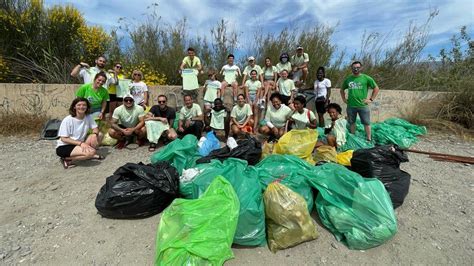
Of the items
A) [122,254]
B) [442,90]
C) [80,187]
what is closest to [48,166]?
[80,187]

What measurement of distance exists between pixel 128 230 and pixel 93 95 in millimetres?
3333

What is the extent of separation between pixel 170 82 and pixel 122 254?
6.33 meters

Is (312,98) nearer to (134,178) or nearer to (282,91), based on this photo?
(282,91)

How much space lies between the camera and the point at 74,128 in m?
4.30

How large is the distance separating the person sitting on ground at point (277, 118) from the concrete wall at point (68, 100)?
1.69 metres

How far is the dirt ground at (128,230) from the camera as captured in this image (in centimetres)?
238

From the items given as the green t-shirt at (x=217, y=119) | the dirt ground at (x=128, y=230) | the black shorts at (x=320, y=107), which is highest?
the black shorts at (x=320, y=107)

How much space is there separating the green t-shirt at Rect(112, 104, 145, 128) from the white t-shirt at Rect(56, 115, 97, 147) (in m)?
0.77

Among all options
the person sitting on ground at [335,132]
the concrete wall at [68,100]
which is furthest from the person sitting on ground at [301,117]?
the concrete wall at [68,100]

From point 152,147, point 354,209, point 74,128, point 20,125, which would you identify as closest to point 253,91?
point 152,147

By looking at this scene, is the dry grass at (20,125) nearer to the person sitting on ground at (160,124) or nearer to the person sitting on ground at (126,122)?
the person sitting on ground at (126,122)

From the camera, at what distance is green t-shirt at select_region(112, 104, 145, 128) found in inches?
205

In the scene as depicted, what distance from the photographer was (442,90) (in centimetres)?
771

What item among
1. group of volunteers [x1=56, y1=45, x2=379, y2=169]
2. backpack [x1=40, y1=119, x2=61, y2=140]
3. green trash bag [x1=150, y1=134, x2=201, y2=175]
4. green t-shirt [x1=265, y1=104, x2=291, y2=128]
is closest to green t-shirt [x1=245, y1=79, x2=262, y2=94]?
group of volunteers [x1=56, y1=45, x2=379, y2=169]
